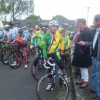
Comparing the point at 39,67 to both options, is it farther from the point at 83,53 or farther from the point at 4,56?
the point at 4,56

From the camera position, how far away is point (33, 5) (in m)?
74.9

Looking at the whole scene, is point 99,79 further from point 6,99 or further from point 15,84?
point 15,84

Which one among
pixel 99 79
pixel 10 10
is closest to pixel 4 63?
pixel 99 79

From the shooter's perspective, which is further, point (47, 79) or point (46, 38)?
point (46, 38)

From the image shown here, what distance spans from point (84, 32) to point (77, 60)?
785mm

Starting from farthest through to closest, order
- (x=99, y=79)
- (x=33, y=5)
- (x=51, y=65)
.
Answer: (x=33, y=5)
(x=51, y=65)
(x=99, y=79)

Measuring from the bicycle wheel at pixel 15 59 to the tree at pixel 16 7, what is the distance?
Result: 4886 cm

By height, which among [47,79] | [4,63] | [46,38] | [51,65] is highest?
[46,38]

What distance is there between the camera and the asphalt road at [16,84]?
238 inches

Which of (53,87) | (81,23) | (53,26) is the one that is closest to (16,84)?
(53,87)

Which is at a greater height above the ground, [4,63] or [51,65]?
[51,65]

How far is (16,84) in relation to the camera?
718 cm

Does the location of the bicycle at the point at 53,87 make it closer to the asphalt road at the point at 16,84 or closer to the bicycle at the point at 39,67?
the asphalt road at the point at 16,84

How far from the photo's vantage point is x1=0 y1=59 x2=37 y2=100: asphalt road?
238 inches
